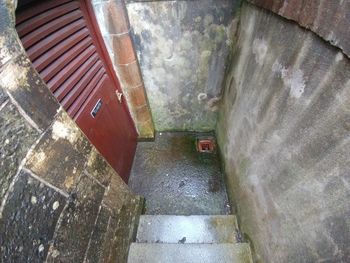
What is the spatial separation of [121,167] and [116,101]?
1.04 metres

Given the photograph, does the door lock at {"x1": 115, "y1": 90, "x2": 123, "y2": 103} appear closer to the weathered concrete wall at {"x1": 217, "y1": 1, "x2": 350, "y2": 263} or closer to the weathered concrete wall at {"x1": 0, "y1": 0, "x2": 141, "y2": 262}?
the weathered concrete wall at {"x1": 0, "y1": 0, "x2": 141, "y2": 262}

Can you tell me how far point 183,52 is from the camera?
10.6 feet

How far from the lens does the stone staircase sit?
2.19 metres

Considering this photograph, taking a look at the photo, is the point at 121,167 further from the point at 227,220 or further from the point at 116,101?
the point at 227,220

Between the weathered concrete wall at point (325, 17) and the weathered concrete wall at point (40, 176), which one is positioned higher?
the weathered concrete wall at point (325, 17)

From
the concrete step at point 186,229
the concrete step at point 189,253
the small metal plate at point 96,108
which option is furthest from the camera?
the concrete step at point 186,229

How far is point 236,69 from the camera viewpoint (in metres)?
2.93

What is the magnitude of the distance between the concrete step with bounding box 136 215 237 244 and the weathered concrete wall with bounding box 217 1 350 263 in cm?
30

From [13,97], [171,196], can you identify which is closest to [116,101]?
[171,196]

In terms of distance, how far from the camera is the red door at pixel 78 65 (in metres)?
1.64

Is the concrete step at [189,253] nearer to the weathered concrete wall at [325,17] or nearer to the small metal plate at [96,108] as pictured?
the small metal plate at [96,108]

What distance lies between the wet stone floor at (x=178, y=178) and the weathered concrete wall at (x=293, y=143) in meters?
0.85

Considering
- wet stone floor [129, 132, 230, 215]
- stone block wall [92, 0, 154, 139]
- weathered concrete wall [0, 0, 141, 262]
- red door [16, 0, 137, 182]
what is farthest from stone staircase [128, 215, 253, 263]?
stone block wall [92, 0, 154, 139]

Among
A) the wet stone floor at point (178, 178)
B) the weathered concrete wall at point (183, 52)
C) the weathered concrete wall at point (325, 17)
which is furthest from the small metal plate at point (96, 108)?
the weathered concrete wall at point (325, 17)
